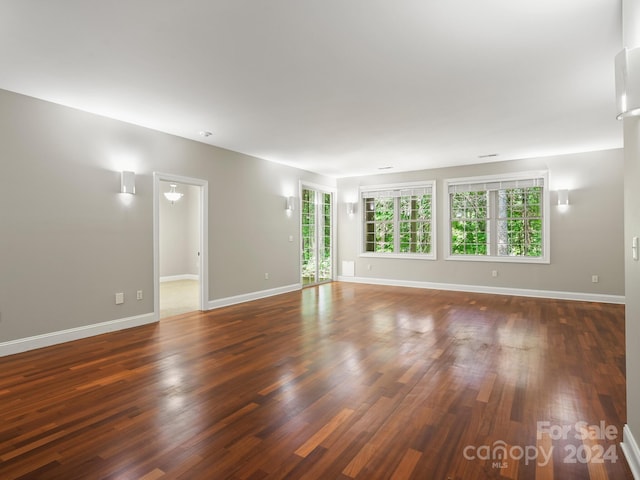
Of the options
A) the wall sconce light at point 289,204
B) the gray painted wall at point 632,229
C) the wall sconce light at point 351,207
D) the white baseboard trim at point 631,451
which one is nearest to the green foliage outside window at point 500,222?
the wall sconce light at point 351,207

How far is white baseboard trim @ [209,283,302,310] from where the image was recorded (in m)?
5.88

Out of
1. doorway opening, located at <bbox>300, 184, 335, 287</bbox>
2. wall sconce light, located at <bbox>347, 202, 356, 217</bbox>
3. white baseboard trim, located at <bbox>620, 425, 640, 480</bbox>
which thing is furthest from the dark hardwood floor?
wall sconce light, located at <bbox>347, 202, 356, 217</bbox>

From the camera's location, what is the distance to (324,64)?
310 centimetres

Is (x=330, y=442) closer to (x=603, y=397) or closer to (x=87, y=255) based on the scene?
(x=603, y=397)

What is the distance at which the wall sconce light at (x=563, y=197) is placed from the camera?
6492 mm

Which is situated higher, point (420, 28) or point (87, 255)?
point (420, 28)

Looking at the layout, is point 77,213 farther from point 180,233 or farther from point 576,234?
point 576,234

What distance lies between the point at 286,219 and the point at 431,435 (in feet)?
18.8

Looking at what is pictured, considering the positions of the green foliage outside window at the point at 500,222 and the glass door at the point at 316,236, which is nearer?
the green foliage outside window at the point at 500,222

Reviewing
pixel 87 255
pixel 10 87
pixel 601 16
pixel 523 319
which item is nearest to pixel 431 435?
pixel 601 16

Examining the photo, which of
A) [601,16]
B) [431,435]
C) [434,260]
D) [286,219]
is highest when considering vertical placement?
[601,16]

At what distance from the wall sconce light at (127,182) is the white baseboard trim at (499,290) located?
19.1 feet

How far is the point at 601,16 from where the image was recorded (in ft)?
8.00

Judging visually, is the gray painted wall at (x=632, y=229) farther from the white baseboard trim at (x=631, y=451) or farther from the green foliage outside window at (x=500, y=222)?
the green foliage outside window at (x=500, y=222)
